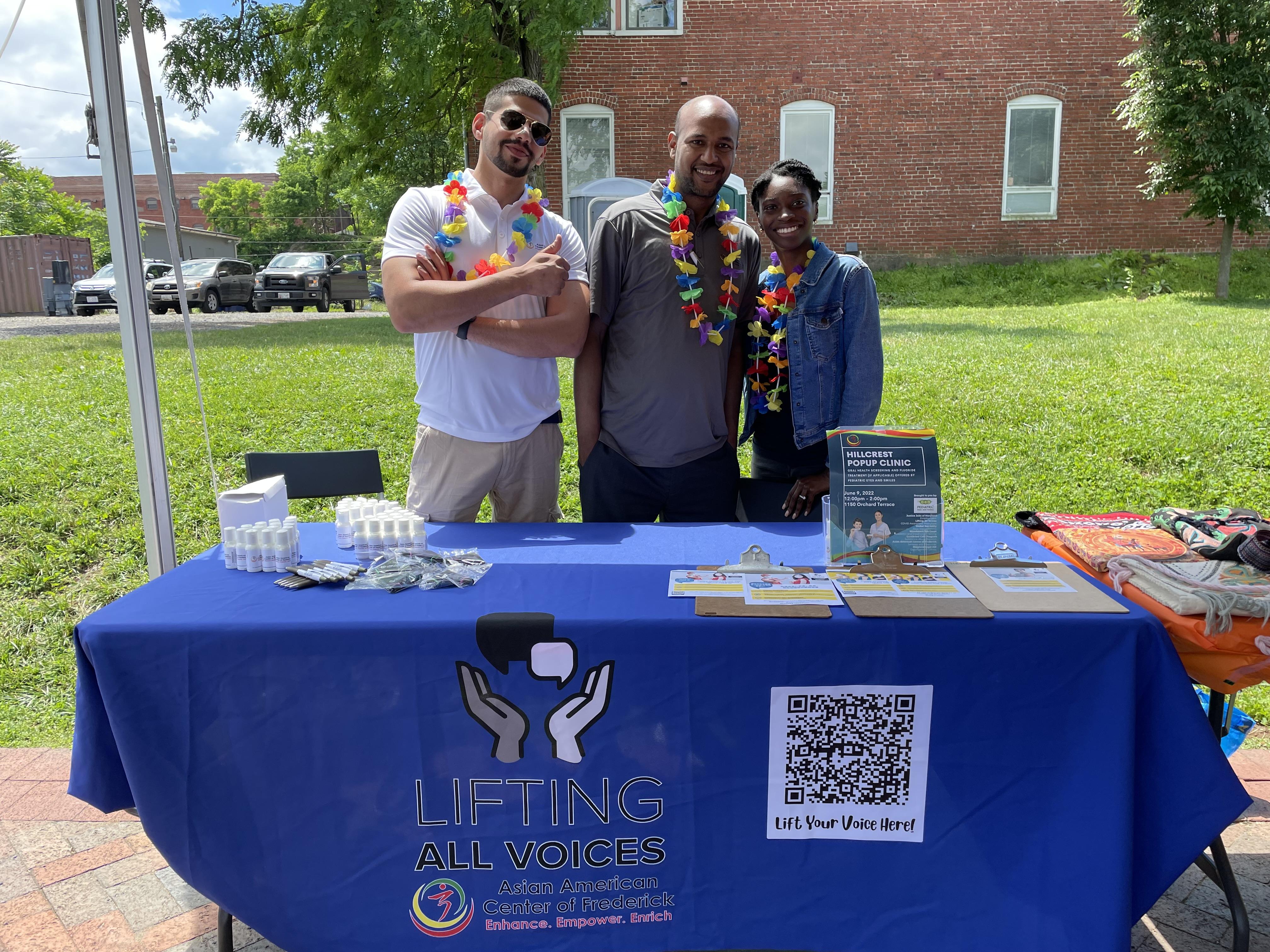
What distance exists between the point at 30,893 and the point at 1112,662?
2784 millimetres

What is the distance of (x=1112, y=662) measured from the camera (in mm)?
1827

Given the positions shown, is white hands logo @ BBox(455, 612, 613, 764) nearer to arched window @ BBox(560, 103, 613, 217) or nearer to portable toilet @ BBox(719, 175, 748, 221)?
portable toilet @ BBox(719, 175, 748, 221)

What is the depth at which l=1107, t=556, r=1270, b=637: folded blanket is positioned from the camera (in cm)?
186

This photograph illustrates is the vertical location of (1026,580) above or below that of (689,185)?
below

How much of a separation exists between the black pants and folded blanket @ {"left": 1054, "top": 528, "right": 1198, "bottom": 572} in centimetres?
95

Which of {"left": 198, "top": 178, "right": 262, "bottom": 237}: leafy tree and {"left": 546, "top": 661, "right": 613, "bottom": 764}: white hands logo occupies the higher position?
{"left": 198, "top": 178, "right": 262, "bottom": 237}: leafy tree

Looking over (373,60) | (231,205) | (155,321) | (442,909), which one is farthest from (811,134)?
(231,205)

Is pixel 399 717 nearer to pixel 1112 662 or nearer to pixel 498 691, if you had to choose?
pixel 498 691

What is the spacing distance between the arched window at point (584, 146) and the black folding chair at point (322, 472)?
12.9 meters

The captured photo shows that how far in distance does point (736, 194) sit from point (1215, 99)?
37.6 ft

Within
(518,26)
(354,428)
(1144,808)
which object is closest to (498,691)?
(1144,808)

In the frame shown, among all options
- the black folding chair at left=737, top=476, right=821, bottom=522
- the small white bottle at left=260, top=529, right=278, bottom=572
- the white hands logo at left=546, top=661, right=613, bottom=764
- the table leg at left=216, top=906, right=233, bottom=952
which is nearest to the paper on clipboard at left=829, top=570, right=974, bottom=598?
the white hands logo at left=546, top=661, right=613, bottom=764

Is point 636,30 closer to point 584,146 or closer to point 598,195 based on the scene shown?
point 584,146

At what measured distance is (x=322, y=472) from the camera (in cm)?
281
